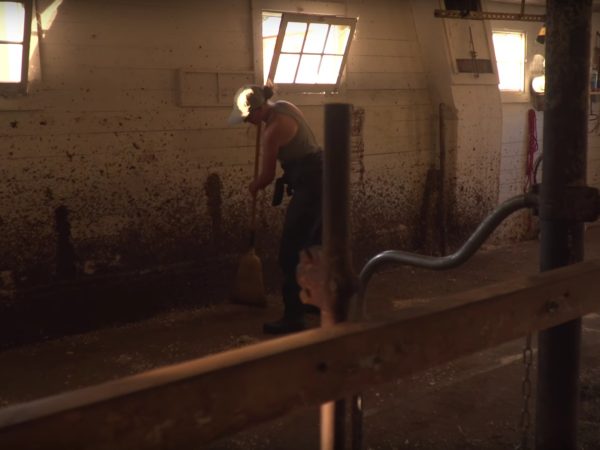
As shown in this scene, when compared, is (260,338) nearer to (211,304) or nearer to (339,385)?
(211,304)

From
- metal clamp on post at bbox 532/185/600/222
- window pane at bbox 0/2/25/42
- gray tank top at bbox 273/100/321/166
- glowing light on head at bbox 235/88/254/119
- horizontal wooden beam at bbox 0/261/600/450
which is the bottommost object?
horizontal wooden beam at bbox 0/261/600/450

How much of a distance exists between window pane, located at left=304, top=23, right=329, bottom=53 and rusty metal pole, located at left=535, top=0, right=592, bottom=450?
4.15 metres

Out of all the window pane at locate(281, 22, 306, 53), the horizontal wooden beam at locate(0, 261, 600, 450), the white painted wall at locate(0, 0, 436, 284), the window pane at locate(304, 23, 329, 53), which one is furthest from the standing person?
the horizontal wooden beam at locate(0, 261, 600, 450)

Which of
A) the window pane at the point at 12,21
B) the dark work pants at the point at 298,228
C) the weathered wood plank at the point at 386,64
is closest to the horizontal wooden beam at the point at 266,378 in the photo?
the dark work pants at the point at 298,228

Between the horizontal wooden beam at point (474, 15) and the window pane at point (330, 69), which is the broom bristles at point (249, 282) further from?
the horizontal wooden beam at point (474, 15)

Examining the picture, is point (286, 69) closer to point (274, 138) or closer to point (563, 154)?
point (274, 138)

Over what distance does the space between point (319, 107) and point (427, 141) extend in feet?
4.89

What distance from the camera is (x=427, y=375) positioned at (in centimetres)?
482

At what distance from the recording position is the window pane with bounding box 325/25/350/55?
280 inches

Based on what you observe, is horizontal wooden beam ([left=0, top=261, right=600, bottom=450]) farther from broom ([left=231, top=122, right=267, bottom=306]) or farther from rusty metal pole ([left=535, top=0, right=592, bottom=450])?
broom ([left=231, top=122, right=267, bottom=306])

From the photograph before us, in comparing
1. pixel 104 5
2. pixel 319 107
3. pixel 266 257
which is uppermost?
pixel 104 5

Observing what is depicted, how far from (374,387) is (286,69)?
12.3 feet

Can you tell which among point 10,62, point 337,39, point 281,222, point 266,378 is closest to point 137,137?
point 10,62

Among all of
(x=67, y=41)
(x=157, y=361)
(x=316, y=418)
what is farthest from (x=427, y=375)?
(x=67, y=41)
